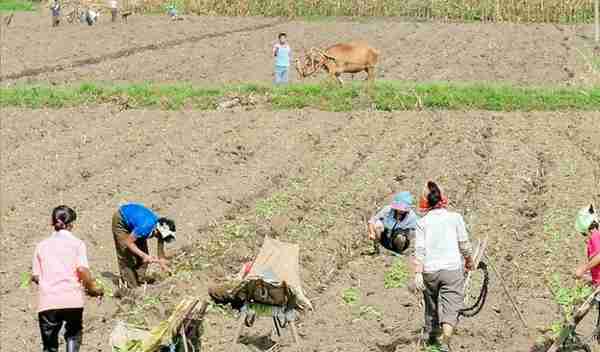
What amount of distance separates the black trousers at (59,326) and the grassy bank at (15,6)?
35208mm

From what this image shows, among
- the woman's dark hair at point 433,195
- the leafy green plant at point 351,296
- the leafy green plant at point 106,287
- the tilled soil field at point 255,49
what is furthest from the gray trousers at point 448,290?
the tilled soil field at point 255,49

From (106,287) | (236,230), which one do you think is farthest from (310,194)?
(106,287)

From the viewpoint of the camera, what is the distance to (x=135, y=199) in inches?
632

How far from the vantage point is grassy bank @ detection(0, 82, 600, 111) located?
71.1ft

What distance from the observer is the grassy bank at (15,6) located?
4415 cm

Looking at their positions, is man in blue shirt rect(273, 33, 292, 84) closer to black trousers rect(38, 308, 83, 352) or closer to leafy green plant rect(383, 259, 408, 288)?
leafy green plant rect(383, 259, 408, 288)

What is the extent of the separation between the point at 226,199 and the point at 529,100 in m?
7.66

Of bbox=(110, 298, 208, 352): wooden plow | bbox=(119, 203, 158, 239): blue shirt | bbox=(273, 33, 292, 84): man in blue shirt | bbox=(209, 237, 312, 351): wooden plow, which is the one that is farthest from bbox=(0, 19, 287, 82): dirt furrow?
bbox=(110, 298, 208, 352): wooden plow

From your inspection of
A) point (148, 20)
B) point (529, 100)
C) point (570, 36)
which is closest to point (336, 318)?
point (529, 100)

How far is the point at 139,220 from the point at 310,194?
449cm

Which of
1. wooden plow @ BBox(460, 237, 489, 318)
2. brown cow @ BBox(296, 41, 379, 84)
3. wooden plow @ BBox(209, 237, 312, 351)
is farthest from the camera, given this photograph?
brown cow @ BBox(296, 41, 379, 84)

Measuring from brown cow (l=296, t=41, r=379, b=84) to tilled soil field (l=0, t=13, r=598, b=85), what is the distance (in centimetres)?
319

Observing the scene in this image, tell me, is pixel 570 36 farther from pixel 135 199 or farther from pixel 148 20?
pixel 135 199

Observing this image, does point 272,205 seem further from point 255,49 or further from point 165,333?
point 255,49
